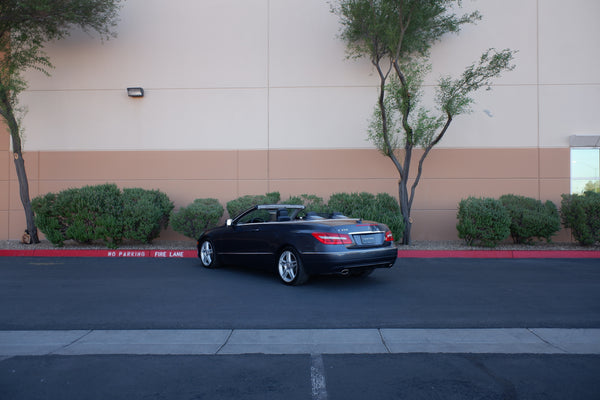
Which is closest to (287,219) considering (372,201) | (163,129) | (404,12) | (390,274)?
(390,274)

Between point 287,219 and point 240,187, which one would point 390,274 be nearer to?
point 287,219

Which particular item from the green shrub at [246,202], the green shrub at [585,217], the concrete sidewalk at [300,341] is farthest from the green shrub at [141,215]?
the green shrub at [585,217]

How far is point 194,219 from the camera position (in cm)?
1276

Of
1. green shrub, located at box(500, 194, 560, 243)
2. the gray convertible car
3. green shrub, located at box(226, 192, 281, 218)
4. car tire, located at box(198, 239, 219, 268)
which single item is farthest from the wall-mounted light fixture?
green shrub, located at box(500, 194, 560, 243)

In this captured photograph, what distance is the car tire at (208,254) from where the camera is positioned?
9.52 m

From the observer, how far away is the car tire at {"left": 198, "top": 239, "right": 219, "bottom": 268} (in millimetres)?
9516

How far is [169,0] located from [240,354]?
13.8 metres

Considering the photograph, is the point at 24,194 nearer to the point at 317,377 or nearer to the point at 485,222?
the point at 317,377

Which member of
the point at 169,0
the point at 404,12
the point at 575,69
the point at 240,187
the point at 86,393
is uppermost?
the point at 169,0

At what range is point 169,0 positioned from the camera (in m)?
14.9

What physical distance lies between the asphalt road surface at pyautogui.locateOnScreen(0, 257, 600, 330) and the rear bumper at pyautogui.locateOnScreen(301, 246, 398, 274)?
15.7 inches

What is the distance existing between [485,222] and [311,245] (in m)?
6.68

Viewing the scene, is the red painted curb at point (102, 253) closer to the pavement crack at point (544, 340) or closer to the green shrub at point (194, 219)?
the green shrub at point (194, 219)

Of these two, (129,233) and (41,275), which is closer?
(41,275)
